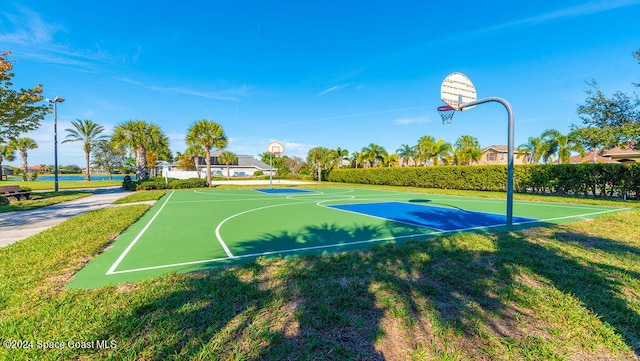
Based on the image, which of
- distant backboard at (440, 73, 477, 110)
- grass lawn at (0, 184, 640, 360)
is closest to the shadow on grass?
grass lawn at (0, 184, 640, 360)

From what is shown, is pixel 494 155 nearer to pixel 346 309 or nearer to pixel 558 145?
pixel 558 145

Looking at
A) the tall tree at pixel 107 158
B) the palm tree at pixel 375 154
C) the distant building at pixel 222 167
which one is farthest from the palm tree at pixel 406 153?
the tall tree at pixel 107 158

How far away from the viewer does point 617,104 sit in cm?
1577

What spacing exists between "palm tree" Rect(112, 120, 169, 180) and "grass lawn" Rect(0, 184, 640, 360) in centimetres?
2732

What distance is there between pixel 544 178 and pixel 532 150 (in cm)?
3067

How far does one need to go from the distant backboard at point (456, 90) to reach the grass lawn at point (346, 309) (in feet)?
19.7

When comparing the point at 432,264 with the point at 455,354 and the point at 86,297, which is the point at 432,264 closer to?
the point at 455,354

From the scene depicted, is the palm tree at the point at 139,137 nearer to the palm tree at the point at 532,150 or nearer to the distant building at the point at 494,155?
the palm tree at the point at 532,150

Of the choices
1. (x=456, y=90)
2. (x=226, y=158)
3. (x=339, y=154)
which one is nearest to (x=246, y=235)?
(x=456, y=90)

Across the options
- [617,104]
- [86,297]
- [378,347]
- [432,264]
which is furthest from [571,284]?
[617,104]

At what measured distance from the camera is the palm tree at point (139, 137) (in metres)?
29.2

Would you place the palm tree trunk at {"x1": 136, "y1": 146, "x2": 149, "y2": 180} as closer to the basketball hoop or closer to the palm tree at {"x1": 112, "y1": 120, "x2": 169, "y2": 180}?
the palm tree at {"x1": 112, "y1": 120, "x2": 169, "y2": 180}

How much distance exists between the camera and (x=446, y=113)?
11.3 metres

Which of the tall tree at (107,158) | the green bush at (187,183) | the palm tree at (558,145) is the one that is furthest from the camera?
the tall tree at (107,158)
